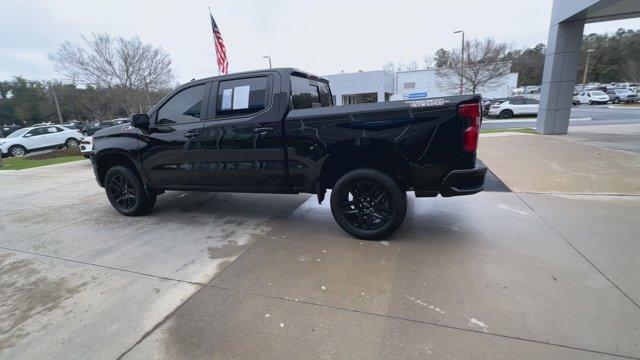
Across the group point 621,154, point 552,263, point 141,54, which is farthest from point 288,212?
point 141,54

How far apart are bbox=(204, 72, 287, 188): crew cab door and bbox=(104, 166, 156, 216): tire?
1.49 metres

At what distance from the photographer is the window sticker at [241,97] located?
4.23 m

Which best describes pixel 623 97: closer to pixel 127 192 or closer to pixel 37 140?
pixel 127 192

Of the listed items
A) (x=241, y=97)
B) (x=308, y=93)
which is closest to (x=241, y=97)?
(x=241, y=97)

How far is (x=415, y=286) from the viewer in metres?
2.88

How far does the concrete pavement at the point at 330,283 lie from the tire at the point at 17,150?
15.9 meters

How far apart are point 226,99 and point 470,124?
3029 millimetres

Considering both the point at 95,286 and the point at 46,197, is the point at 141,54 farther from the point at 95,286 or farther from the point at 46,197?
the point at 95,286

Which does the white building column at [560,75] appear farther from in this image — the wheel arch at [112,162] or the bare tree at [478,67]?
the bare tree at [478,67]

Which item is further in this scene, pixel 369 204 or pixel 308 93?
pixel 308 93

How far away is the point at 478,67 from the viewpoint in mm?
31062

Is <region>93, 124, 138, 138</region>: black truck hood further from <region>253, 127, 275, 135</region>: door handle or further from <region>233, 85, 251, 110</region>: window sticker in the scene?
<region>253, 127, 275, 135</region>: door handle

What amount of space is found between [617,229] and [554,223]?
2.01 ft

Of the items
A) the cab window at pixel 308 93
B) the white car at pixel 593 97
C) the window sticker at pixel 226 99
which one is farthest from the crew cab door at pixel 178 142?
the white car at pixel 593 97
